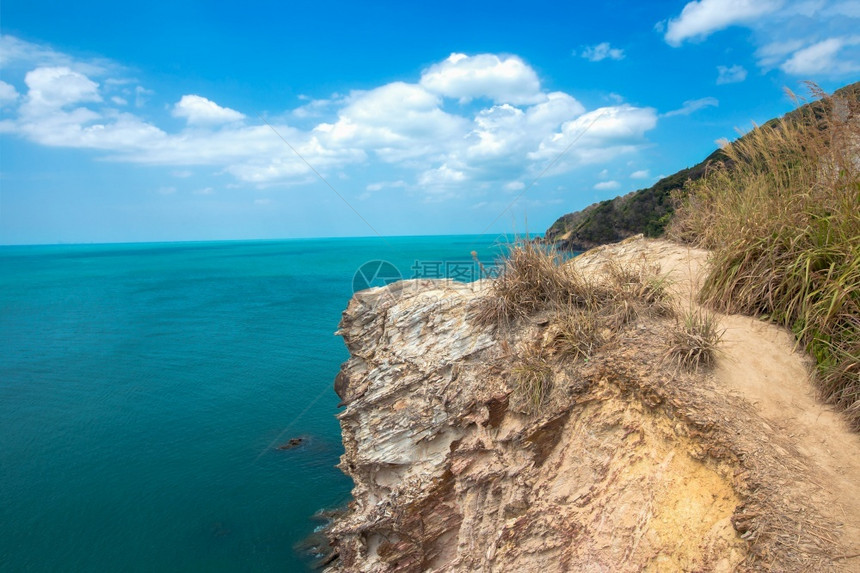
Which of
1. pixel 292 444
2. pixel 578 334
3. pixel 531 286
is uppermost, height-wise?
pixel 531 286

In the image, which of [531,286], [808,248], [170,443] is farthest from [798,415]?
[170,443]

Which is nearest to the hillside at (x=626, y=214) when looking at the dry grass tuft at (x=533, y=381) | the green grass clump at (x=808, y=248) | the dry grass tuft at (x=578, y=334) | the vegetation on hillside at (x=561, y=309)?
the green grass clump at (x=808, y=248)

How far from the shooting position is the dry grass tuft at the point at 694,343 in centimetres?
537

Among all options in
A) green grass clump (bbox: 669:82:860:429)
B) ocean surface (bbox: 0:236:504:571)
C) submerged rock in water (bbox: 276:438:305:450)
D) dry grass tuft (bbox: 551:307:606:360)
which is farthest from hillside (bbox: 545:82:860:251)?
dry grass tuft (bbox: 551:307:606:360)

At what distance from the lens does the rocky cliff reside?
431 cm

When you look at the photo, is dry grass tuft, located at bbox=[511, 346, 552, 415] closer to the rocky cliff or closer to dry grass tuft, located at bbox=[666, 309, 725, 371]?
the rocky cliff

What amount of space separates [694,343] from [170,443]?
15018 millimetres

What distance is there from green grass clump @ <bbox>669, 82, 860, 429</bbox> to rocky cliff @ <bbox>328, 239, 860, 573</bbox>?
0.31 meters

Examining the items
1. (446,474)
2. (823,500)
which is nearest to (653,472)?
(823,500)

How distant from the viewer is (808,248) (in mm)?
5668

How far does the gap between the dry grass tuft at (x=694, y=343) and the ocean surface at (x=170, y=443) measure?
2.74m

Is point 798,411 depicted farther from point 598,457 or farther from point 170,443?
point 170,443

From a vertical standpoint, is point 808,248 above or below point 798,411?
above

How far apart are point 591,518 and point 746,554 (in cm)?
148
